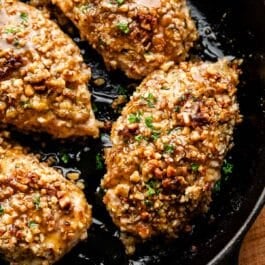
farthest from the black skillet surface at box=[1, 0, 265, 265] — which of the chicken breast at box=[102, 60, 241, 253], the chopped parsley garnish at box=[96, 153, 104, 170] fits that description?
the chicken breast at box=[102, 60, 241, 253]

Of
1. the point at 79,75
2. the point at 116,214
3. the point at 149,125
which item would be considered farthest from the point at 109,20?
the point at 116,214

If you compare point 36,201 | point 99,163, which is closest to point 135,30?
point 99,163

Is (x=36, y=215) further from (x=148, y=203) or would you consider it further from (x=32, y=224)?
(x=148, y=203)

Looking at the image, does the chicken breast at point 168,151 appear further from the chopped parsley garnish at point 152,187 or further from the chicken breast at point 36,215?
the chicken breast at point 36,215

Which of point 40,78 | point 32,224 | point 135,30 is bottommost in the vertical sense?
point 32,224

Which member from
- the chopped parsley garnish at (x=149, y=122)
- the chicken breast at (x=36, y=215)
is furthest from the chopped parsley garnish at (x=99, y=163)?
the chopped parsley garnish at (x=149, y=122)

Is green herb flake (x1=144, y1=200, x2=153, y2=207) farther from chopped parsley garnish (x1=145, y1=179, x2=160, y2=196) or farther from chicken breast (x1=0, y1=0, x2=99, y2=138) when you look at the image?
chicken breast (x1=0, y1=0, x2=99, y2=138)

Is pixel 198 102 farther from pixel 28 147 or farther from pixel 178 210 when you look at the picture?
pixel 28 147
